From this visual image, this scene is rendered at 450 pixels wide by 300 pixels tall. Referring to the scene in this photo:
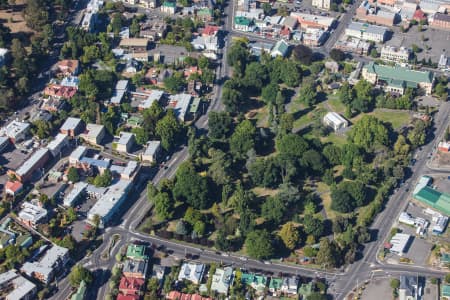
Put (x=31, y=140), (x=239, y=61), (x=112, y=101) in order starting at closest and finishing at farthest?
(x=31, y=140)
(x=112, y=101)
(x=239, y=61)

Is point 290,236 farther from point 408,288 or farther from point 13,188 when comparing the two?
point 13,188

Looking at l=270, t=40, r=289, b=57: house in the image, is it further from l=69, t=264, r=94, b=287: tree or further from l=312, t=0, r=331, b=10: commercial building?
l=69, t=264, r=94, b=287: tree

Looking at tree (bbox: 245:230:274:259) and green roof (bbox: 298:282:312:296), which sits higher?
tree (bbox: 245:230:274:259)

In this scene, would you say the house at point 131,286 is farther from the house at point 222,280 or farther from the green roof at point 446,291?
the green roof at point 446,291

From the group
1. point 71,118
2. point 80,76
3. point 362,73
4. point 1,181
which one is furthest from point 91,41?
point 362,73

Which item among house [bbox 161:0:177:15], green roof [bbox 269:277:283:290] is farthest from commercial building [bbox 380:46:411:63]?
green roof [bbox 269:277:283:290]

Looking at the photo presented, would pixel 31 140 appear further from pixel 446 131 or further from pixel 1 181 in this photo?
pixel 446 131

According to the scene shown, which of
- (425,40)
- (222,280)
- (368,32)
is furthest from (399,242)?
(425,40)
